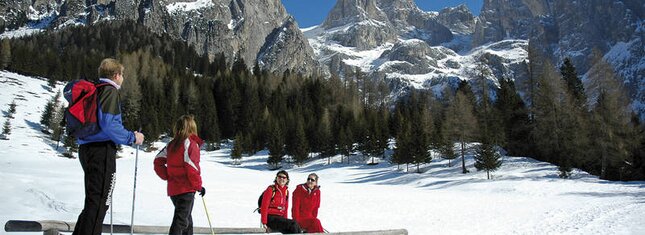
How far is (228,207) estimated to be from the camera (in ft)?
53.9

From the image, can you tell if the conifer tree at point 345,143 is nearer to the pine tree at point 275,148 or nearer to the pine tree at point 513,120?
the pine tree at point 275,148

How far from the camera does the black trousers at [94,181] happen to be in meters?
4.34

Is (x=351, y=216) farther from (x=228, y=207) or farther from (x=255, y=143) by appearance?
(x=255, y=143)

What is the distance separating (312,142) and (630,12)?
181 m

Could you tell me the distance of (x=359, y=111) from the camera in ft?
257

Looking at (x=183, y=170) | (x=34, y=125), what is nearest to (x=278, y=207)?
(x=183, y=170)

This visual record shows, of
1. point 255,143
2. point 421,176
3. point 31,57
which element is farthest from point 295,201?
point 31,57

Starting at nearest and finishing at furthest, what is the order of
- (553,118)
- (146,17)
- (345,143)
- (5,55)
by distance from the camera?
(553,118)
(345,143)
(5,55)
(146,17)

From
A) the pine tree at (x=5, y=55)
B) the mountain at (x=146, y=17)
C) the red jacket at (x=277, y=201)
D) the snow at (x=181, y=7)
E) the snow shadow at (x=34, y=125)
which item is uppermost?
the snow at (x=181, y=7)

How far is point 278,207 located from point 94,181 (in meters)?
3.75

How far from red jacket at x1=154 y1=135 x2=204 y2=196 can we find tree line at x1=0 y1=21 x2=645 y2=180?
125ft

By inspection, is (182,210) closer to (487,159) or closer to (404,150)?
(487,159)

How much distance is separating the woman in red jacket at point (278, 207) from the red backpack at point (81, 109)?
360 centimetres

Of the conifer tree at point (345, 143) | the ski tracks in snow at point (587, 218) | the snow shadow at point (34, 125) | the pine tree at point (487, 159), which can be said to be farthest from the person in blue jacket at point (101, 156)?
the snow shadow at point (34, 125)
